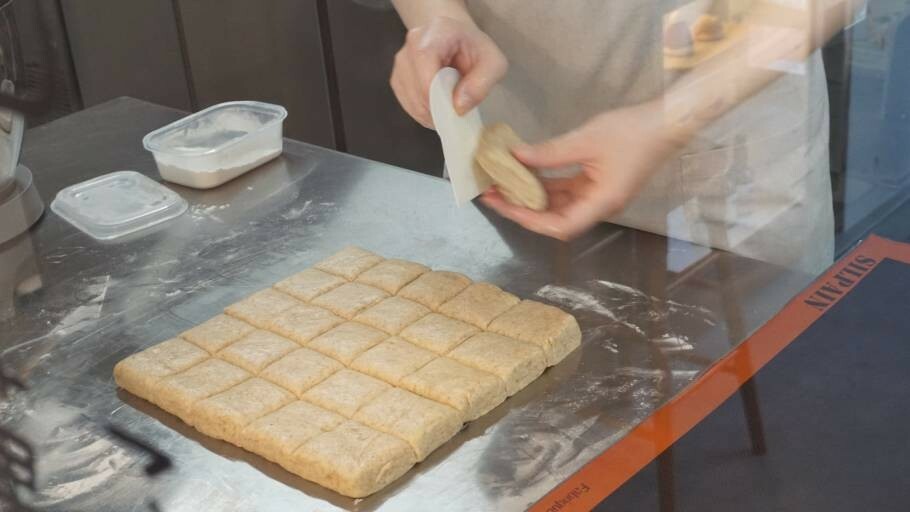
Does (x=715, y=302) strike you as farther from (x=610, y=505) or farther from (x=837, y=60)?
(x=610, y=505)

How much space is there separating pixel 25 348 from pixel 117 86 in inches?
61.1

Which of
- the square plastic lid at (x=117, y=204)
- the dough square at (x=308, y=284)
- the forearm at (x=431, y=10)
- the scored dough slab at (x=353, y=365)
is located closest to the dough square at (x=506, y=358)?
the scored dough slab at (x=353, y=365)

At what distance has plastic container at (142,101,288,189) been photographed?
1.66 m

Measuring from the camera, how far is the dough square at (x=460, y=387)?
3.49 feet

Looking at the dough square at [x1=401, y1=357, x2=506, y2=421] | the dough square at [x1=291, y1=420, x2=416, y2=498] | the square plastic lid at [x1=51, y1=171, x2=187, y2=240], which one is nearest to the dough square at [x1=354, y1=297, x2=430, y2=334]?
the dough square at [x1=401, y1=357, x2=506, y2=421]

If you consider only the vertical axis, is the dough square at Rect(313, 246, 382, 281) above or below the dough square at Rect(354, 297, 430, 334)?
above

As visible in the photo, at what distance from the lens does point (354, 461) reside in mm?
981

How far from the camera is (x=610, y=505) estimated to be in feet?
2.88

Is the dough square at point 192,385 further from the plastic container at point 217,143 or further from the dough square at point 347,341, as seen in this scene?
the plastic container at point 217,143

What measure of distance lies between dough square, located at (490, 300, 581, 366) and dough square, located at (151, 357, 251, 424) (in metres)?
0.30

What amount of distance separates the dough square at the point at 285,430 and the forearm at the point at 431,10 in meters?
0.59

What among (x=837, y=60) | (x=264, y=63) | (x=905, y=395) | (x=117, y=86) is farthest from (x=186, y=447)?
(x=117, y=86)

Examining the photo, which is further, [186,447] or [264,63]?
[264,63]

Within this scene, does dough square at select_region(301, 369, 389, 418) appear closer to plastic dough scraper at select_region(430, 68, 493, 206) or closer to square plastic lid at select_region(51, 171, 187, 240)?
plastic dough scraper at select_region(430, 68, 493, 206)
